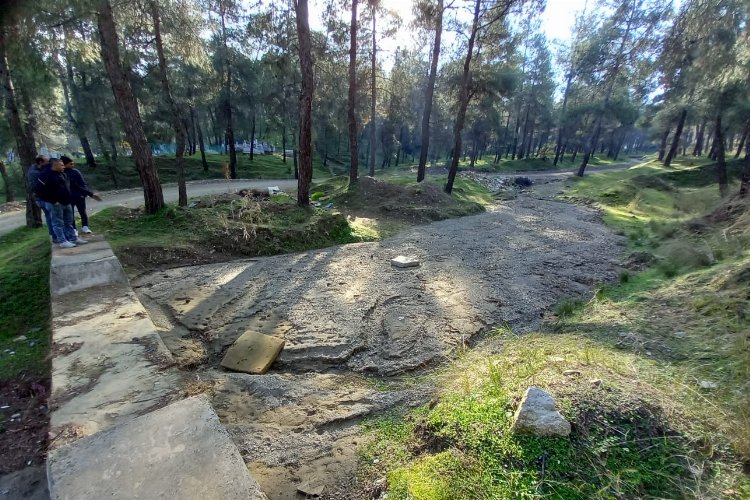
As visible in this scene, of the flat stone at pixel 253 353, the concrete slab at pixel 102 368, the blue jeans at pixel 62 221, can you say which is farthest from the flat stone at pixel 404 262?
the blue jeans at pixel 62 221

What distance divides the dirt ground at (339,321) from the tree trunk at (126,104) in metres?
2.84

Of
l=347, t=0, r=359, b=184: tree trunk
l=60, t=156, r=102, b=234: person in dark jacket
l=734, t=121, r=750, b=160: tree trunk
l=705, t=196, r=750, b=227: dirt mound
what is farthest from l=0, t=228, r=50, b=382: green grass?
l=734, t=121, r=750, b=160: tree trunk

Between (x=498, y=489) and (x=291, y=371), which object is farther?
(x=291, y=371)

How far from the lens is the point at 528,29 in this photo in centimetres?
1705

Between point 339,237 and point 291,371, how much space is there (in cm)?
601

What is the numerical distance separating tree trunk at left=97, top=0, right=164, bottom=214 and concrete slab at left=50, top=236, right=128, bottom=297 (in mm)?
2813

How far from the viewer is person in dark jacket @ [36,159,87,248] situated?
19.8 ft

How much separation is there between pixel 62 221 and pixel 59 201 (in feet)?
1.32

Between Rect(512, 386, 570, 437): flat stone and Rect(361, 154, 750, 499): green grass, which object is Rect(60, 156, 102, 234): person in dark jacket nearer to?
Rect(361, 154, 750, 499): green grass

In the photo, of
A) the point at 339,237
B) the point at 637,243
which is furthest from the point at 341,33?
the point at 637,243

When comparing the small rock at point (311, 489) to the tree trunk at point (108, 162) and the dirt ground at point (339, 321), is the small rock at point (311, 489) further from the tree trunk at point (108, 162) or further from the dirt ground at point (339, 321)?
the tree trunk at point (108, 162)

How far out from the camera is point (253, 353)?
163 inches

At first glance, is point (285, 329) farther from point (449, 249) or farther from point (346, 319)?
point (449, 249)

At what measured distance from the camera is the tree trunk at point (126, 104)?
7375 mm
